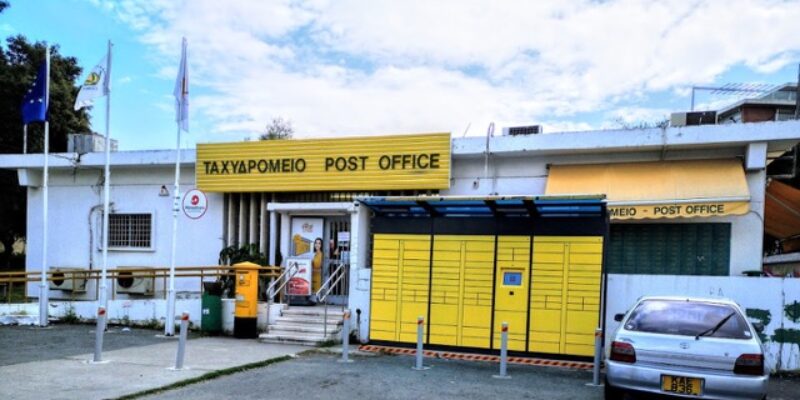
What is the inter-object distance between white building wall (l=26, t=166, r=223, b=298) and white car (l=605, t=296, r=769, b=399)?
→ 1262 cm

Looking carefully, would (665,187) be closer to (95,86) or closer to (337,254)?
(337,254)

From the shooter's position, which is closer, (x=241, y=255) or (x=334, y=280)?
(x=334, y=280)

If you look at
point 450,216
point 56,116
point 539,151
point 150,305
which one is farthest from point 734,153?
point 56,116

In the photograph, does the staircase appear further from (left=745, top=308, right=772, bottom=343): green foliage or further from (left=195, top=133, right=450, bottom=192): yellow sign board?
(left=745, top=308, right=772, bottom=343): green foliage

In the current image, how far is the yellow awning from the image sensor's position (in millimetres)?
12156

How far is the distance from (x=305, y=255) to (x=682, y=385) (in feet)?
34.3

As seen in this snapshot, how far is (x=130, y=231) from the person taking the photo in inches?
715

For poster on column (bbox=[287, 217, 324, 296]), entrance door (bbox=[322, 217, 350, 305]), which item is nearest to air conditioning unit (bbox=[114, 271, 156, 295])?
poster on column (bbox=[287, 217, 324, 296])

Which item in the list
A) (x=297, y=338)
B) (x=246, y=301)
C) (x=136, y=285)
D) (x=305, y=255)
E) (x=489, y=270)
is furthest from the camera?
(x=136, y=285)

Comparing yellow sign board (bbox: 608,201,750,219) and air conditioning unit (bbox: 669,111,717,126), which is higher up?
air conditioning unit (bbox: 669,111,717,126)

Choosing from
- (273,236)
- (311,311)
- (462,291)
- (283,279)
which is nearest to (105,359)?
(311,311)

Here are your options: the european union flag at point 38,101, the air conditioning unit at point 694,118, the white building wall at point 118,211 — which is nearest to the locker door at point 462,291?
the air conditioning unit at point 694,118

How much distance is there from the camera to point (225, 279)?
15133mm

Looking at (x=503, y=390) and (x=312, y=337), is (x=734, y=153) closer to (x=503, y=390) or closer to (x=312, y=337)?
(x=503, y=390)
